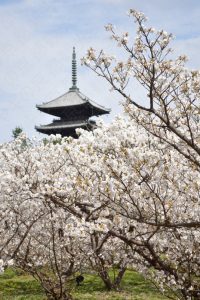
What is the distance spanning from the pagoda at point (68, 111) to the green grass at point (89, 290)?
A: 36719 millimetres

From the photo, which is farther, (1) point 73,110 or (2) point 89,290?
(1) point 73,110

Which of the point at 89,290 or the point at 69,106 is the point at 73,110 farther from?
Answer: the point at 89,290

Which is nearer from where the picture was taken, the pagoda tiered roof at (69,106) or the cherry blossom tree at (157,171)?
the cherry blossom tree at (157,171)

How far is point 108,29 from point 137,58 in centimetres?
71

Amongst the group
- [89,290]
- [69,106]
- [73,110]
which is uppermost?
[69,106]

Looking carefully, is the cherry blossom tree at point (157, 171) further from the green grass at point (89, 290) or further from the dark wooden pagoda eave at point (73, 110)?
the dark wooden pagoda eave at point (73, 110)

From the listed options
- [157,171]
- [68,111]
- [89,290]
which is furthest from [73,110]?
[157,171]

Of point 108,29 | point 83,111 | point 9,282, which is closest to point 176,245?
point 108,29

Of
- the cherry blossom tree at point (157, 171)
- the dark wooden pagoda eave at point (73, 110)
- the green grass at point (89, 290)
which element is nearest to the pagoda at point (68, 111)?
the dark wooden pagoda eave at point (73, 110)

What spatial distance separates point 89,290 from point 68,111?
144 feet

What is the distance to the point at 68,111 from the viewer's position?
2372 inches

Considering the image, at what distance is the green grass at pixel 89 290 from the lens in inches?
625

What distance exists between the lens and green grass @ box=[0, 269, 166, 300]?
52.1 feet

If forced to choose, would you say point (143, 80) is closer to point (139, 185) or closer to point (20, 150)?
point (139, 185)
